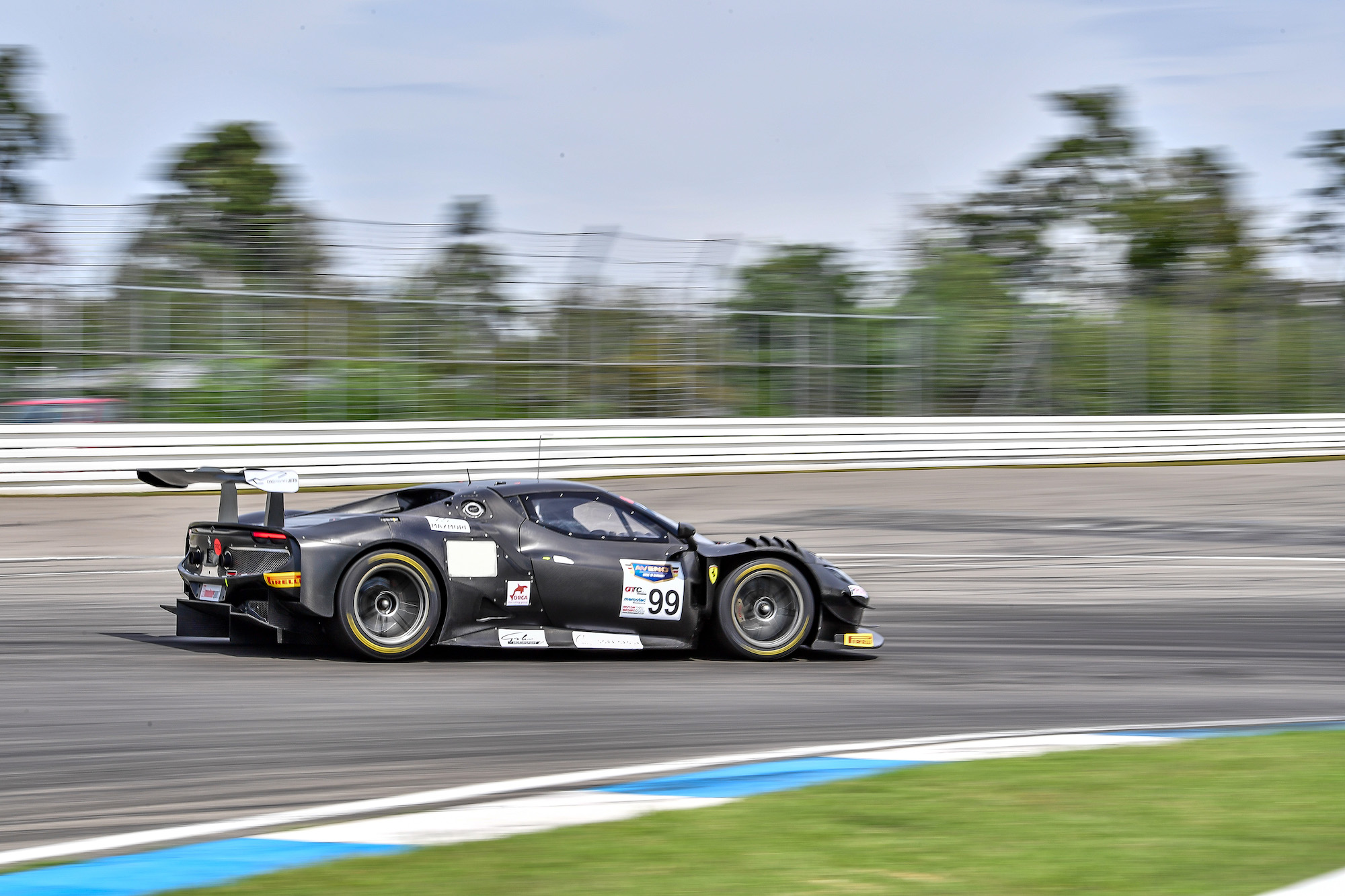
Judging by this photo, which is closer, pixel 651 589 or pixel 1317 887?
pixel 1317 887

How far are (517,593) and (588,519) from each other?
2.01 feet

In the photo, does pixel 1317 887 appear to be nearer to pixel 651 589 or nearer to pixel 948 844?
pixel 948 844

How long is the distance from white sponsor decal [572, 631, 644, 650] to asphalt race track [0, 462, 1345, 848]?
0.11 meters

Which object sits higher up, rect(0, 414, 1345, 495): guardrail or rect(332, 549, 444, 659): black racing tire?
rect(0, 414, 1345, 495): guardrail

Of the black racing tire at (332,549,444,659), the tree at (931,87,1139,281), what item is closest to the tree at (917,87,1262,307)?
the tree at (931,87,1139,281)

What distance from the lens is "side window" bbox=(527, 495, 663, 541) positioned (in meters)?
8.33

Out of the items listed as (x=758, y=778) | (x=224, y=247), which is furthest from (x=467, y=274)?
(x=758, y=778)

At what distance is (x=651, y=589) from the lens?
8289 millimetres

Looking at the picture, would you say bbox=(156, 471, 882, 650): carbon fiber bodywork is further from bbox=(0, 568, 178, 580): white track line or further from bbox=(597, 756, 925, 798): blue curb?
bbox=(0, 568, 178, 580): white track line

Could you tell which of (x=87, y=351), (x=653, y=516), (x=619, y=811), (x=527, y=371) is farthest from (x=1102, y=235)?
(x=619, y=811)

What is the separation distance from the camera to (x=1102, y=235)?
2938 centimetres

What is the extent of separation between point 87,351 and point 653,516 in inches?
428

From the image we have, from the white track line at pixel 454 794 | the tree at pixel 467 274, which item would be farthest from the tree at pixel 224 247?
the white track line at pixel 454 794

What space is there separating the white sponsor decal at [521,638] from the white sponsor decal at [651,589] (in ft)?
1.58
